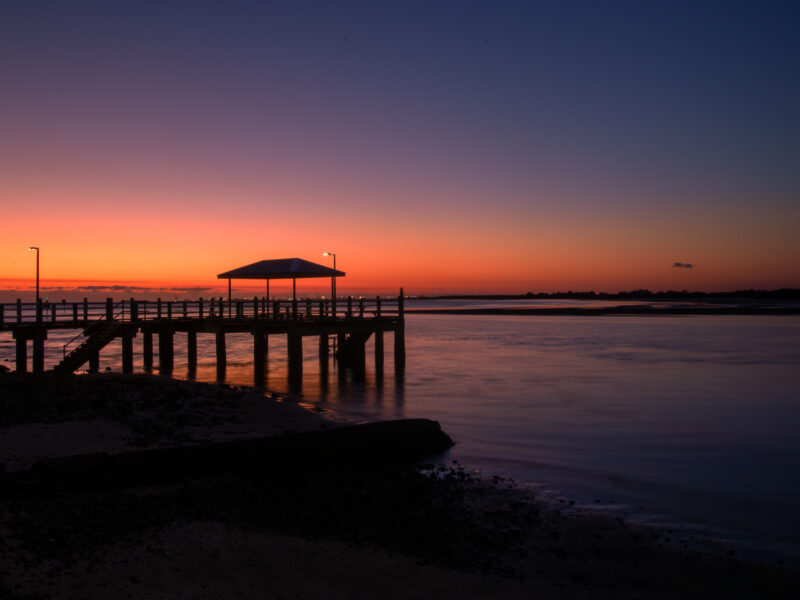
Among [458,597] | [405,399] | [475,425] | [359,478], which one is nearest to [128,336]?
[405,399]

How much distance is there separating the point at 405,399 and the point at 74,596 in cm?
1751

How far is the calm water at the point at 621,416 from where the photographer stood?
10875 millimetres

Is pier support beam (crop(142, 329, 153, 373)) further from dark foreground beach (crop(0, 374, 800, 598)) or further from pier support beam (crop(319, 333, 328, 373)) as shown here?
dark foreground beach (crop(0, 374, 800, 598))

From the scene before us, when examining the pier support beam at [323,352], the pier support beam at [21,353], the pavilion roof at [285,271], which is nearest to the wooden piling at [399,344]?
the pavilion roof at [285,271]

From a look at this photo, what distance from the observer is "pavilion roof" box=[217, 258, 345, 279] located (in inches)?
1136

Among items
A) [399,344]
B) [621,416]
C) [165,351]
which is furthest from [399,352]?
[621,416]

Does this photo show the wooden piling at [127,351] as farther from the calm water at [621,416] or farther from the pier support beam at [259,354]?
the pier support beam at [259,354]

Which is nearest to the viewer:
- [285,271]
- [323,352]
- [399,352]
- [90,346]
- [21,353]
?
[90,346]

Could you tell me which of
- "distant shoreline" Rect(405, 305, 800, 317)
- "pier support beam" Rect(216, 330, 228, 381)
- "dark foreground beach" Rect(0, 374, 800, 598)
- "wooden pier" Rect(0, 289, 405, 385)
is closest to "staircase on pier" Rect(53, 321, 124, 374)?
"wooden pier" Rect(0, 289, 405, 385)

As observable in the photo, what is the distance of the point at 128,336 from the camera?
1108 inches

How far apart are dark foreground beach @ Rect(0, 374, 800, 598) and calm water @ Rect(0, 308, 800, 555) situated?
6.50 ft

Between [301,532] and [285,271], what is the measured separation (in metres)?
22.1

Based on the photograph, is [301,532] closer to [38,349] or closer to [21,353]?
[38,349]

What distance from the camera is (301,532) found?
300 inches
